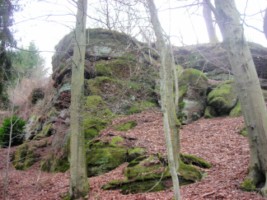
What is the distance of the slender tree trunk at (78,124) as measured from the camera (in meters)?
7.06

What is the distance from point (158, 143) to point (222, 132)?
2.38m

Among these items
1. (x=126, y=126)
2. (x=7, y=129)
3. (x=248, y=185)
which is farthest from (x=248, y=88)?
(x=7, y=129)

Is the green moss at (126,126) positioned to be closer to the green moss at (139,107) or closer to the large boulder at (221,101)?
the green moss at (139,107)

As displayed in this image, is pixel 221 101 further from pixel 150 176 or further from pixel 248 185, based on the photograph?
pixel 248 185

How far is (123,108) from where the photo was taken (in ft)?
43.4

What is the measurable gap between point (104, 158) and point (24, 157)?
17.7 feet

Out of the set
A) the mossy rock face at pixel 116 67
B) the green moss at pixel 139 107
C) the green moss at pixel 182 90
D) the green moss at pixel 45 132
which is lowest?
the green moss at pixel 45 132

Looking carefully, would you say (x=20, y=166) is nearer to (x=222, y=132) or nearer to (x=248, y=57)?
(x=222, y=132)

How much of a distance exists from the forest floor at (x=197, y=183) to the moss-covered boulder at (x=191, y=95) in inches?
21.7

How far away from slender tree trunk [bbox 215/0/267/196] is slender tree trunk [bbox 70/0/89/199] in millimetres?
3296

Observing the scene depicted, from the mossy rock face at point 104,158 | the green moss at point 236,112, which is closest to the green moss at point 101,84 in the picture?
the mossy rock face at point 104,158

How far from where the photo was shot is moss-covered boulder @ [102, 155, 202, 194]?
6.42 m

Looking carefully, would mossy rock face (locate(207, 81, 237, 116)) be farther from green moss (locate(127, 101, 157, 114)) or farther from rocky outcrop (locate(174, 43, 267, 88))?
green moss (locate(127, 101, 157, 114))

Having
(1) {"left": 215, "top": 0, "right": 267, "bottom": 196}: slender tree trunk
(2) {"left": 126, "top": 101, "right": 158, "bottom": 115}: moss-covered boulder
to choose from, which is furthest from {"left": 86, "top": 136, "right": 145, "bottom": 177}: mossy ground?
(2) {"left": 126, "top": 101, "right": 158, "bottom": 115}: moss-covered boulder
